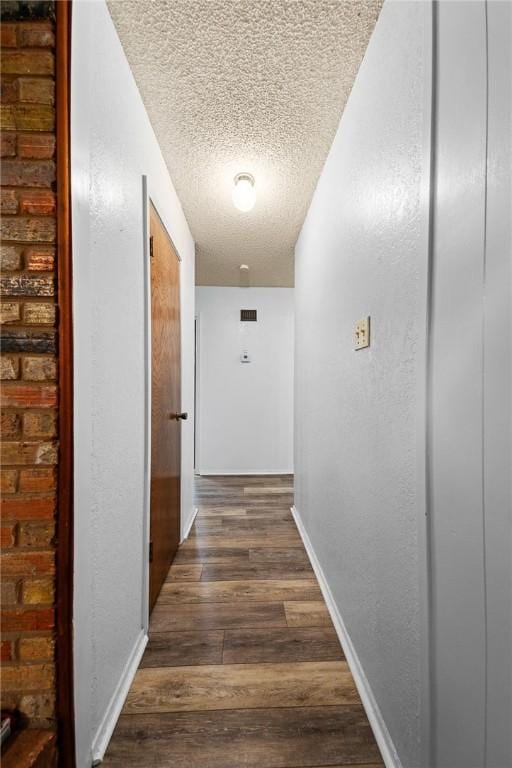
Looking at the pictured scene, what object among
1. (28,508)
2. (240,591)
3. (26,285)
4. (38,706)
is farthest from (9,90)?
(240,591)

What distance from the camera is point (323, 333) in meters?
1.99

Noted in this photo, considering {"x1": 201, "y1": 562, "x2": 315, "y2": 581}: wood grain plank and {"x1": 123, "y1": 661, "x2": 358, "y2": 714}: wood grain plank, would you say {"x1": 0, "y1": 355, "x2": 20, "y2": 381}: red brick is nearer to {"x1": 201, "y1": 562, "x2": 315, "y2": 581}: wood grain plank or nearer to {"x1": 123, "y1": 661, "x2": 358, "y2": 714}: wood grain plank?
{"x1": 123, "y1": 661, "x2": 358, "y2": 714}: wood grain plank

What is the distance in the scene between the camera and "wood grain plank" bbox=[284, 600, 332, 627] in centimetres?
162

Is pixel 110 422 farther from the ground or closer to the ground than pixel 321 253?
closer to the ground

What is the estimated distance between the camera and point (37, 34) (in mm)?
828

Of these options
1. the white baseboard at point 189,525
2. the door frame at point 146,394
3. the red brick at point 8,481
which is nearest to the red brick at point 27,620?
the red brick at point 8,481

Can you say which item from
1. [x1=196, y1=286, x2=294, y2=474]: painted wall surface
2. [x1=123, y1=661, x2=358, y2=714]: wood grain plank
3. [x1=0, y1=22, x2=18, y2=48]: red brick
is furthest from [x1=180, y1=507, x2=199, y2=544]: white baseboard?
[x1=0, y1=22, x2=18, y2=48]: red brick

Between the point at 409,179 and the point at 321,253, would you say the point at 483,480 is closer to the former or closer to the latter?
the point at 409,179

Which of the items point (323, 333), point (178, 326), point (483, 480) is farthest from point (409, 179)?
point (178, 326)

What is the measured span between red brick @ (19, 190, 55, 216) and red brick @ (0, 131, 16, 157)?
100mm

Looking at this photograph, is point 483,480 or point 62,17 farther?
point 62,17

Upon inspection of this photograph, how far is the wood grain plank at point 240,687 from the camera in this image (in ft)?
3.97

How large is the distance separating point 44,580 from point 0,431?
39 centimetres

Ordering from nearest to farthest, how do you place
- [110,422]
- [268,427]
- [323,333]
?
[110,422]
[323,333]
[268,427]
